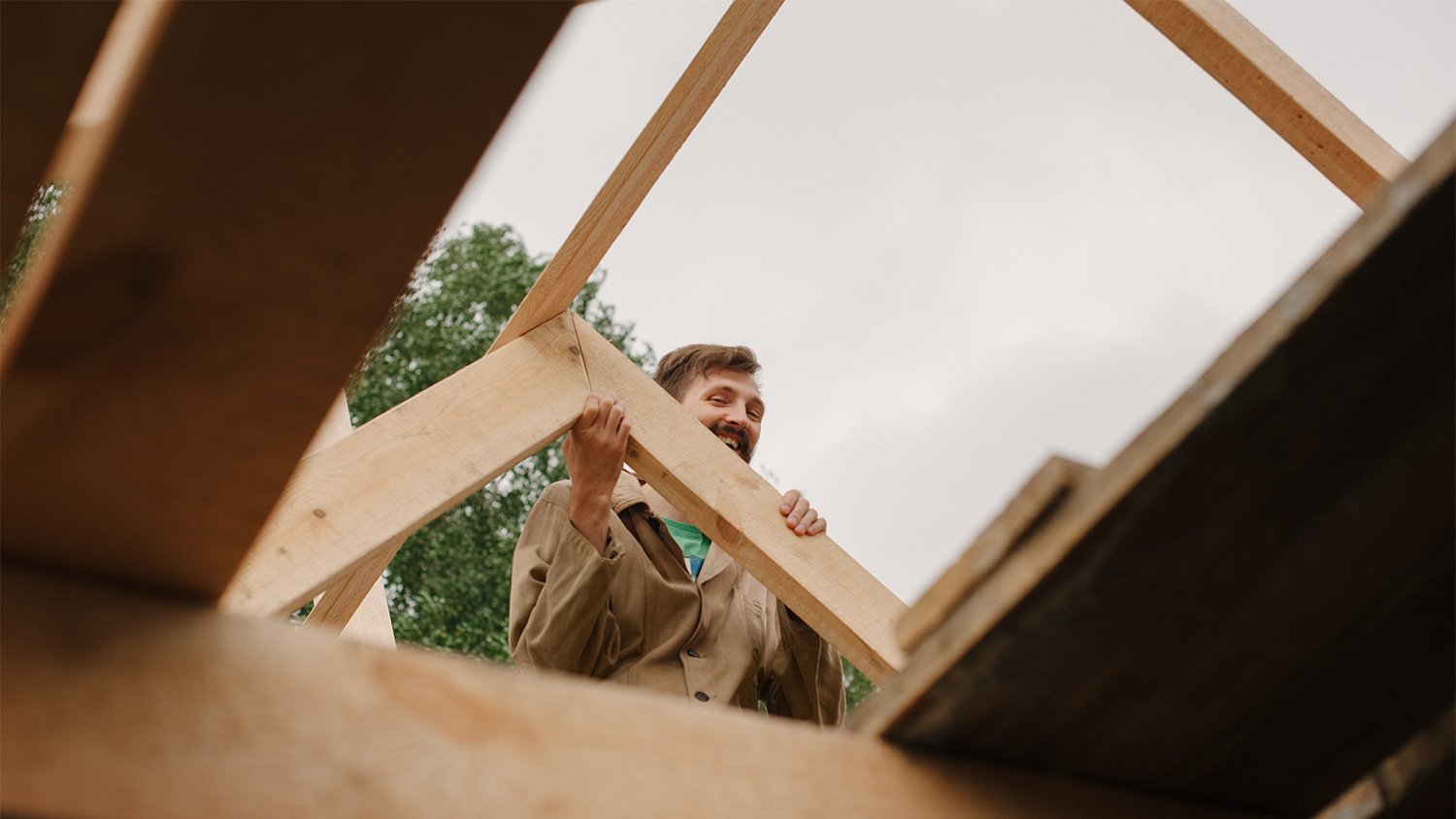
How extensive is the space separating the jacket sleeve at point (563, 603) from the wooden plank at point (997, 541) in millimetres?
1688

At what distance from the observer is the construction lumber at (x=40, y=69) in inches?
33.6

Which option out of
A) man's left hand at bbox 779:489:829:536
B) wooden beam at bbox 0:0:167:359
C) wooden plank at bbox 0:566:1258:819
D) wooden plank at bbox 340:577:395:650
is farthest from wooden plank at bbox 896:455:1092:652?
wooden plank at bbox 340:577:395:650

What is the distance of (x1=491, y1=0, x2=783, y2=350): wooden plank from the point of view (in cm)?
276

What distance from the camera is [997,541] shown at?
1.02m

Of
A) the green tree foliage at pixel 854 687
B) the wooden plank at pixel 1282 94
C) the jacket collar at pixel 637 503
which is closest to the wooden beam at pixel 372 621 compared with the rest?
the jacket collar at pixel 637 503

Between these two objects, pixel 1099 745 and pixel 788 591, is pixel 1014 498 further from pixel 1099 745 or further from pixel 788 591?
pixel 788 591

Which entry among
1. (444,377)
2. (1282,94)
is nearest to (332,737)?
(1282,94)

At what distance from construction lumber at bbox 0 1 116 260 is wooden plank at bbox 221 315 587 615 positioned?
4.37 feet

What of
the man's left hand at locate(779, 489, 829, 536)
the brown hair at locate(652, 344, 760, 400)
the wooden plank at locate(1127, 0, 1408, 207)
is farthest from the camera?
the brown hair at locate(652, 344, 760, 400)

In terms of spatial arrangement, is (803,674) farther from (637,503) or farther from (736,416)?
(736,416)

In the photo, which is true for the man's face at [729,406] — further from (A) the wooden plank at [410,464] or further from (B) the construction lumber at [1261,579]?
(B) the construction lumber at [1261,579]

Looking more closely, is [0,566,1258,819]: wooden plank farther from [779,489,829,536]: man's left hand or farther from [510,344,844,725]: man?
[779,489,829,536]: man's left hand

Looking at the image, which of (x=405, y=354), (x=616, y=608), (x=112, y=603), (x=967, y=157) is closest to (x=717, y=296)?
(x=967, y=157)

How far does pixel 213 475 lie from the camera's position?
3.00 ft
